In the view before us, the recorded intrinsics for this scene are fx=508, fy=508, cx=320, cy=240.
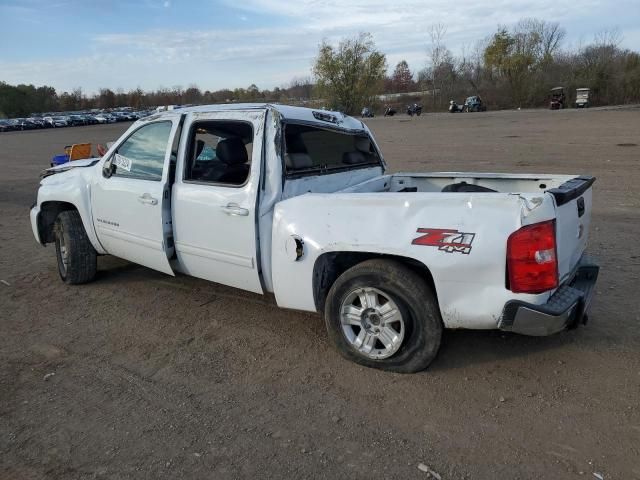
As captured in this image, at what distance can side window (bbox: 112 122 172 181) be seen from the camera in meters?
4.55

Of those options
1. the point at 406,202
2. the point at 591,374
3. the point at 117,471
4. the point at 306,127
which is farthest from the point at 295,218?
the point at 591,374

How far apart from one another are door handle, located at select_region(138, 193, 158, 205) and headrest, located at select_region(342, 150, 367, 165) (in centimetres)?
175

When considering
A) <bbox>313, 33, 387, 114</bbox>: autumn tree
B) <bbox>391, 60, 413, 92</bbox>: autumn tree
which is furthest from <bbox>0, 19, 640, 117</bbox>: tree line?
<bbox>391, 60, 413, 92</bbox>: autumn tree

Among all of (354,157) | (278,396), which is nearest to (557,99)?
(354,157)

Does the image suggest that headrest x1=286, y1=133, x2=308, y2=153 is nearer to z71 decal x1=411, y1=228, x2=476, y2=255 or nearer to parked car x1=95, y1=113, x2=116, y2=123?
z71 decal x1=411, y1=228, x2=476, y2=255

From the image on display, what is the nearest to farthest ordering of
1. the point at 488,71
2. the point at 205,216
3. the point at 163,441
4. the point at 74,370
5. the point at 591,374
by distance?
the point at 163,441
the point at 591,374
the point at 74,370
the point at 205,216
the point at 488,71

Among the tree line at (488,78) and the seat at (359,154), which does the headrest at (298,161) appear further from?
the tree line at (488,78)

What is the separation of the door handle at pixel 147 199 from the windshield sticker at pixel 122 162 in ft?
1.53

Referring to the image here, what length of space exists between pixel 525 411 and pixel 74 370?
315 cm

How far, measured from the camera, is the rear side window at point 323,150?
13.4 ft

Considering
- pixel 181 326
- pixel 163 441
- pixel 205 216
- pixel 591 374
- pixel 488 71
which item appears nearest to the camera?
pixel 163 441

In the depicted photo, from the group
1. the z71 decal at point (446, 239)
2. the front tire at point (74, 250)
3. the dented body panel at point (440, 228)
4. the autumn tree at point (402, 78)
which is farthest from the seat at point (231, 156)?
the autumn tree at point (402, 78)

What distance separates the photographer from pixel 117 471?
272cm

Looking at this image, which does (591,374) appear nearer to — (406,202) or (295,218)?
(406,202)
